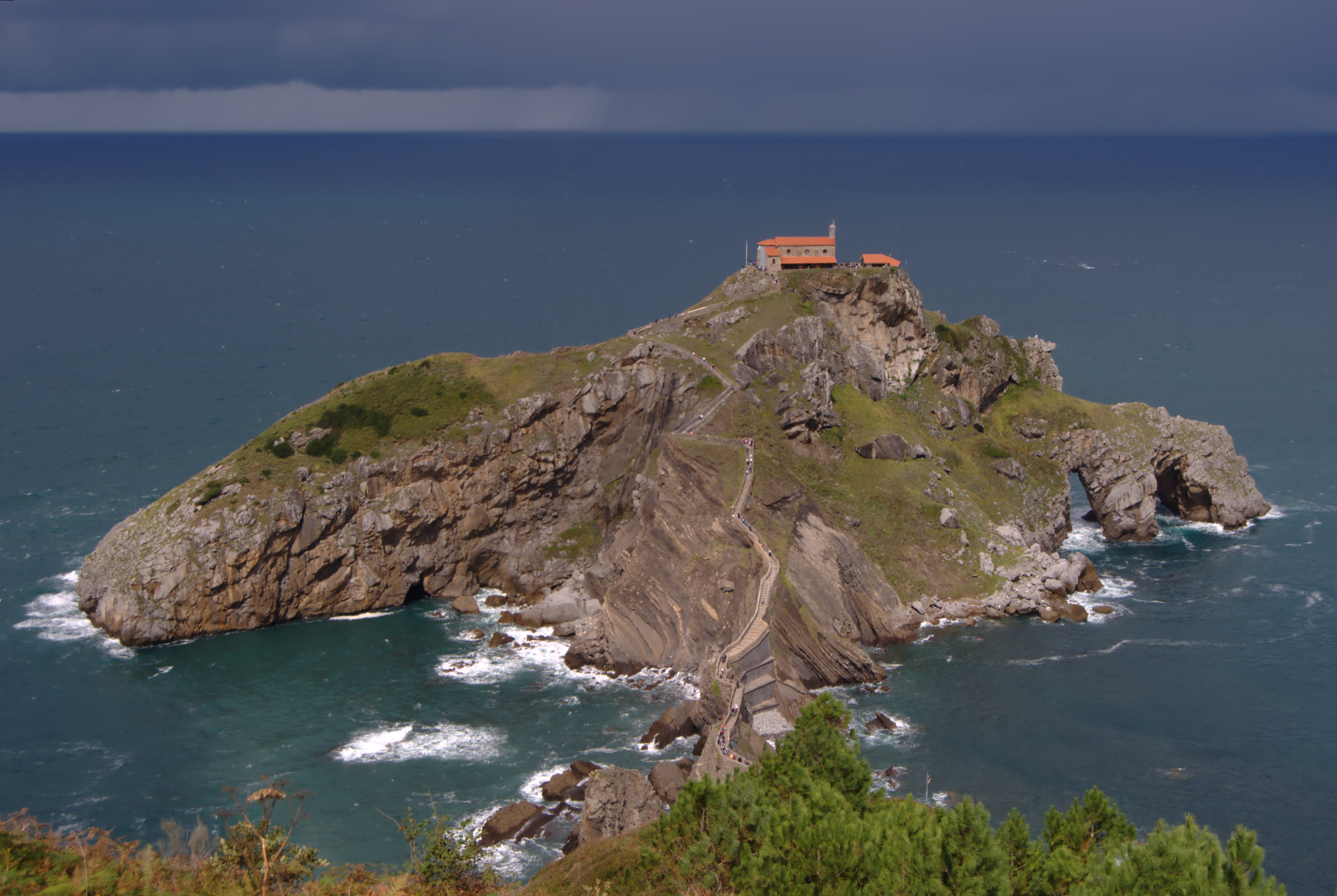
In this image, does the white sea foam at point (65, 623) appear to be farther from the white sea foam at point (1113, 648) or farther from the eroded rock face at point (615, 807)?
the white sea foam at point (1113, 648)

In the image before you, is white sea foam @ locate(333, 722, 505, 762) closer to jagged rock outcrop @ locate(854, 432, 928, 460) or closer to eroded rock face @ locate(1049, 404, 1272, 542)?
jagged rock outcrop @ locate(854, 432, 928, 460)

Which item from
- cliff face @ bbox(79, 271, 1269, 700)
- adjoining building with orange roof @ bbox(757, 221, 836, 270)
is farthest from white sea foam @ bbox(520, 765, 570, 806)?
adjoining building with orange roof @ bbox(757, 221, 836, 270)

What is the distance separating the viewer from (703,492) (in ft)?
357

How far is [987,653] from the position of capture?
99000 millimetres

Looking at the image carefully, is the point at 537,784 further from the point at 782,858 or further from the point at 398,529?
the point at 398,529

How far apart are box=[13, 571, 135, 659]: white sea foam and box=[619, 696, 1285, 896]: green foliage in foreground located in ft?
228

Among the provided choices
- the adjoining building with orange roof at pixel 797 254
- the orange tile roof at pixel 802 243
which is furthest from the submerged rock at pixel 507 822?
the orange tile roof at pixel 802 243

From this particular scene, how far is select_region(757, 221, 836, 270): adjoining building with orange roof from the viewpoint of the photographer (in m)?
138

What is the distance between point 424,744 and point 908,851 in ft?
167

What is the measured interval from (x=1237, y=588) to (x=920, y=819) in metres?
76.6

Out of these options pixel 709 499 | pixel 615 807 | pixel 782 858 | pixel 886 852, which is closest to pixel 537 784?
pixel 615 807

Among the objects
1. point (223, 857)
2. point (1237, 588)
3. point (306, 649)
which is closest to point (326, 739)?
point (306, 649)

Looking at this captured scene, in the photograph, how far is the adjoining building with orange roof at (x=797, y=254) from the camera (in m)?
138

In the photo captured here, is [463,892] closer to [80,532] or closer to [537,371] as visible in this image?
[537,371]
